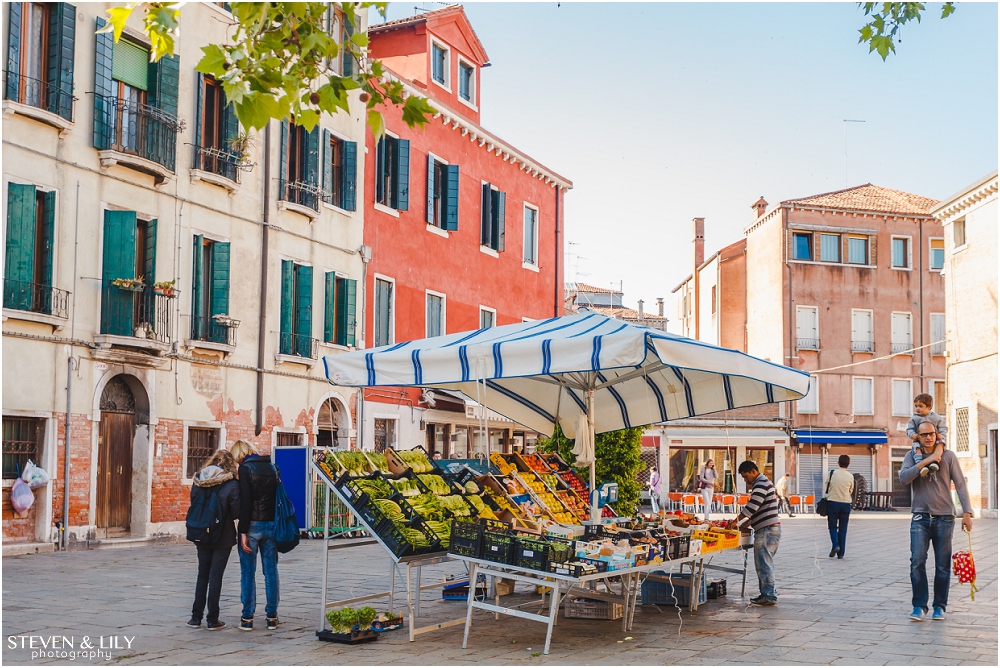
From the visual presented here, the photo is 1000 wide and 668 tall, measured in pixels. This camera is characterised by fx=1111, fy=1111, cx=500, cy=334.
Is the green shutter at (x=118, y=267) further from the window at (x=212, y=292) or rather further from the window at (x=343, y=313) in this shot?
the window at (x=343, y=313)

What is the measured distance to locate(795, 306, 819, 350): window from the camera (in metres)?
41.5

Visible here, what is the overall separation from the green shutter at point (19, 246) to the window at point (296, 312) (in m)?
6.14

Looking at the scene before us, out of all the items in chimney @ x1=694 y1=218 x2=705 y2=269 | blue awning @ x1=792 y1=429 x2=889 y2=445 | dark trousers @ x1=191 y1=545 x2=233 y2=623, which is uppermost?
chimney @ x1=694 y1=218 x2=705 y2=269

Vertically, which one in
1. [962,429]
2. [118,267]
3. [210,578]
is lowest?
[210,578]

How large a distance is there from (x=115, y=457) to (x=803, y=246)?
3034 centimetres

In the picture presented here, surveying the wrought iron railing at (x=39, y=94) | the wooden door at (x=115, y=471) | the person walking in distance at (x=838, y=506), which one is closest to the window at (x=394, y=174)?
the wooden door at (x=115, y=471)

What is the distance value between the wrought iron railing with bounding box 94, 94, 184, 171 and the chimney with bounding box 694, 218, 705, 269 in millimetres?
35729

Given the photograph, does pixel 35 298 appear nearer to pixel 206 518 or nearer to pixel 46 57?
pixel 46 57

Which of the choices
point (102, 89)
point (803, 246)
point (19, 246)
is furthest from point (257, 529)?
point (803, 246)

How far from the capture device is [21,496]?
15297mm

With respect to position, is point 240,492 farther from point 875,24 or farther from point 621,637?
point 875,24

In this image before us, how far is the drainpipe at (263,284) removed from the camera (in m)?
20.5

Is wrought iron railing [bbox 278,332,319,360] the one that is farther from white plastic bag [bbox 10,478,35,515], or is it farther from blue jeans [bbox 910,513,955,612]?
blue jeans [bbox 910,513,955,612]

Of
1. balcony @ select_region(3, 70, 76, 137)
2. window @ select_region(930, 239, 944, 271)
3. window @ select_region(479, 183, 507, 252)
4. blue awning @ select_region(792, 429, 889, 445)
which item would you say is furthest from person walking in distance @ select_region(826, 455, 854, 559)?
window @ select_region(930, 239, 944, 271)
